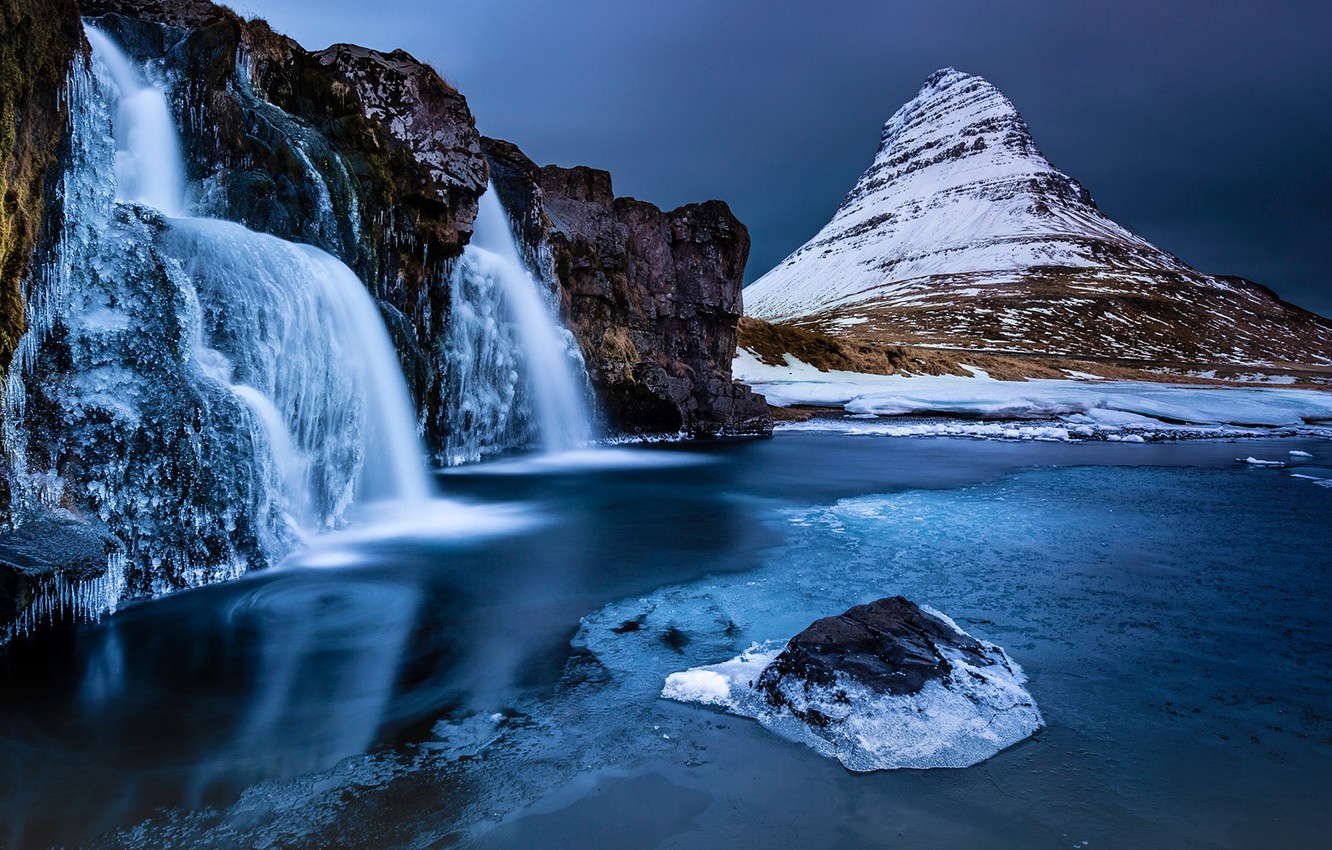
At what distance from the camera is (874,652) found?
455 centimetres

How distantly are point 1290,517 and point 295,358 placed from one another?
14.8 metres

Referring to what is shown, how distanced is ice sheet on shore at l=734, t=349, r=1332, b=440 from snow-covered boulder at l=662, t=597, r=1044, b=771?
82.0 feet

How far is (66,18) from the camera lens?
22.8ft

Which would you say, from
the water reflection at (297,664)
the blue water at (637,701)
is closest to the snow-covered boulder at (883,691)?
the blue water at (637,701)

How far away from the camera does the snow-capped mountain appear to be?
3391 inches

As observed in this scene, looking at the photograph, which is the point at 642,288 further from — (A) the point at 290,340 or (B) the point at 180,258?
(B) the point at 180,258

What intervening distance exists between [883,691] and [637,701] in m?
1.50

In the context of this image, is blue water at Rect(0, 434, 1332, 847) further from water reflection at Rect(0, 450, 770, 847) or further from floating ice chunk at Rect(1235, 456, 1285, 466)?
floating ice chunk at Rect(1235, 456, 1285, 466)

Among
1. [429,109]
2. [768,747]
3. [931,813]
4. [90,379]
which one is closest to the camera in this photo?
[931,813]

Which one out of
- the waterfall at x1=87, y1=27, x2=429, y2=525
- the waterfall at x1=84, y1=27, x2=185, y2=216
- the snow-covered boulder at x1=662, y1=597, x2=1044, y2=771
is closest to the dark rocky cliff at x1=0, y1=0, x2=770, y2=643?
the waterfall at x1=84, y1=27, x2=185, y2=216

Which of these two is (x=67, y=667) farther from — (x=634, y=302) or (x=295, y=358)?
(x=634, y=302)

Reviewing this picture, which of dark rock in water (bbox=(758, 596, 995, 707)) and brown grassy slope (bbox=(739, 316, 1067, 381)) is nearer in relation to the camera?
dark rock in water (bbox=(758, 596, 995, 707))

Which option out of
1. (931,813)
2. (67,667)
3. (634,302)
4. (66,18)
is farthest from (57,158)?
(634,302)

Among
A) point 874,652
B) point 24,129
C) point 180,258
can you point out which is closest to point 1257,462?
point 874,652
